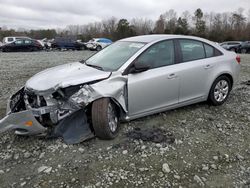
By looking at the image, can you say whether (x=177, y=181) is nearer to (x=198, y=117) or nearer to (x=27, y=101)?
(x=198, y=117)

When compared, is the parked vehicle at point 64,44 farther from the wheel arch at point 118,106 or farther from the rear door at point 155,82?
the wheel arch at point 118,106

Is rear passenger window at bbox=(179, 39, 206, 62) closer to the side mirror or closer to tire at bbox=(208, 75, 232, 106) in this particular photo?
tire at bbox=(208, 75, 232, 106)

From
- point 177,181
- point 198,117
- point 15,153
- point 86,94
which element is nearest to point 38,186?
point 15,153

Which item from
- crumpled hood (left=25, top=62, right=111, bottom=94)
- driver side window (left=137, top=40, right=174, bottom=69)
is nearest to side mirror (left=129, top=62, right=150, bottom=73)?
driver side window (left=137, top=40, right=174, bottom=69)

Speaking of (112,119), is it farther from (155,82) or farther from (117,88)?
(155,82)

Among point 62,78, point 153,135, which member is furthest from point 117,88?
point 153,135

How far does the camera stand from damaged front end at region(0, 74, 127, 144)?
317 cm

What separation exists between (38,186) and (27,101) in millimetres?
1359

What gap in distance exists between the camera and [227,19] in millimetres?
61500

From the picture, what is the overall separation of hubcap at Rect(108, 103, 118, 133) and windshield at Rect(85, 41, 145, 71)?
2.09ft

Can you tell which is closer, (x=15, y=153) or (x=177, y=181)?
(x=177, y=181)

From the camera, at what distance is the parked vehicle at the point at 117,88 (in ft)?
10.9

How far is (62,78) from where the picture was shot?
3.45 m

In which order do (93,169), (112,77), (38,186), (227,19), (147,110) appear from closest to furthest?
(38,186)
(93,169)
(112,77)
(147,110)
(227,19)
